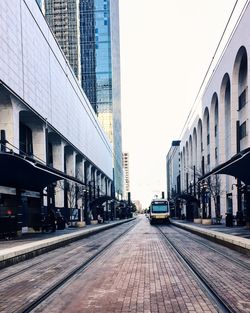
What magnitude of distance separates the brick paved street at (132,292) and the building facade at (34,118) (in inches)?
395

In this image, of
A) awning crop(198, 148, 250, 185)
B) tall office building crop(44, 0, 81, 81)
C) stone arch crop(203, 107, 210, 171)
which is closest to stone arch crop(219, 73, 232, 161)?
stone arch crop(203, 107, 210, 171)

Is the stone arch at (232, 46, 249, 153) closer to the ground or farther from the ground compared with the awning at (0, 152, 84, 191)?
farther from the ground

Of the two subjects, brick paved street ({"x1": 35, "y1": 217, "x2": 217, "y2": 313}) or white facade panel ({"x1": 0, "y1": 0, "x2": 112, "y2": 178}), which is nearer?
brick paved street ({"x1": 35, "y1": 217, "x2": 217, "y2": 313})

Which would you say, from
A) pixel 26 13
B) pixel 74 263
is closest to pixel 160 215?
pixel 26 13

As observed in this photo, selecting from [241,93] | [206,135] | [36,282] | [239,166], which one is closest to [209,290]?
[36,282]

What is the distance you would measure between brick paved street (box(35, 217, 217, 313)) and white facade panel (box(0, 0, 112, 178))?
1020 inches

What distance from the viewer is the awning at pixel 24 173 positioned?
2102cm

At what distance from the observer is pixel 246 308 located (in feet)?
23.7

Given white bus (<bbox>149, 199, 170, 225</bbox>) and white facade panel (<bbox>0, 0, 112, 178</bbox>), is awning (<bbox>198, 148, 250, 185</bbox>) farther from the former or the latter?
white bus (<bbox>149, 199, 170, 225</bbox>)

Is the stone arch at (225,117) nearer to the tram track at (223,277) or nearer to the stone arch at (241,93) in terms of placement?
the stone arch at (241,93)

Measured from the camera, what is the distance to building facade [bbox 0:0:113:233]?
88.3ft

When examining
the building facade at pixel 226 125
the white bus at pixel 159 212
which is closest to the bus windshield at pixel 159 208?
the white bus at pixel 159 212

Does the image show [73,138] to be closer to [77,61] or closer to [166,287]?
[166,287]

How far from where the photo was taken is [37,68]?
4669cm
